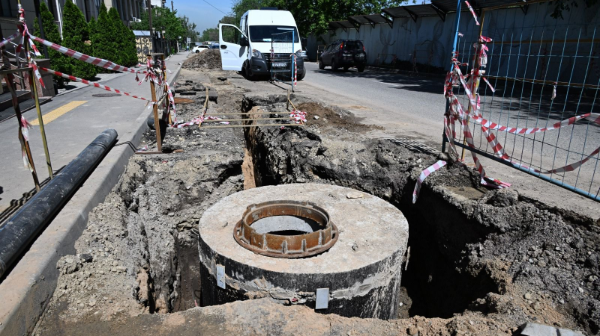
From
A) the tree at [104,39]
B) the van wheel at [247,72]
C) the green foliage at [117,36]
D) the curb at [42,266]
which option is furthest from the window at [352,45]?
the curb at [42,266]

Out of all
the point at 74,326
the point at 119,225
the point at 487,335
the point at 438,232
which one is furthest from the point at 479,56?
the point at 74,326

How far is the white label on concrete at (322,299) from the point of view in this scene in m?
2.93

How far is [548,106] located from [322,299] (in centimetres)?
932

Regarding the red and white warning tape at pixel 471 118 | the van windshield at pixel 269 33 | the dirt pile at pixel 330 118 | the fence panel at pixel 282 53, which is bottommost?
the dirt pile at pixel 330 118

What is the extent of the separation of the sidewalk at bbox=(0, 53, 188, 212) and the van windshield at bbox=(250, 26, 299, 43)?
5498 millimetres

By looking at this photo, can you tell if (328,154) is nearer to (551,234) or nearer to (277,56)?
(551,234)

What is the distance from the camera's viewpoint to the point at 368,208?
13.1ft

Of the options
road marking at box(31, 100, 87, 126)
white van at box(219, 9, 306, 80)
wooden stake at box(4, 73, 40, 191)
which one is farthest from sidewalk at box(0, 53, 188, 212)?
white van at box(219, 9, 306, 80)

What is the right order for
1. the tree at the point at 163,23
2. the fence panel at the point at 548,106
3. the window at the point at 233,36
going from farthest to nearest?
1. the tree at the point at 163,23
2. the window at the point at 233,36
3. the fence panel at the point at 548,106

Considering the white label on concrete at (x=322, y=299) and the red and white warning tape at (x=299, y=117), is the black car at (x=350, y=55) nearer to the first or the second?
the red and white warning tape at (x=299, y=117)

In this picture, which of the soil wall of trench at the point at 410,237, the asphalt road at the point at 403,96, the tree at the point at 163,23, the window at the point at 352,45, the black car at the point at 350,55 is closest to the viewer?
the soil wall of trench at the point at 410,237

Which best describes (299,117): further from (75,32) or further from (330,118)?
(75,32)

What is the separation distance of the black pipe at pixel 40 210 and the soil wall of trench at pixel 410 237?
0.31 meters

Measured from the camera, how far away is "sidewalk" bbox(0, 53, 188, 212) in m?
4.40
